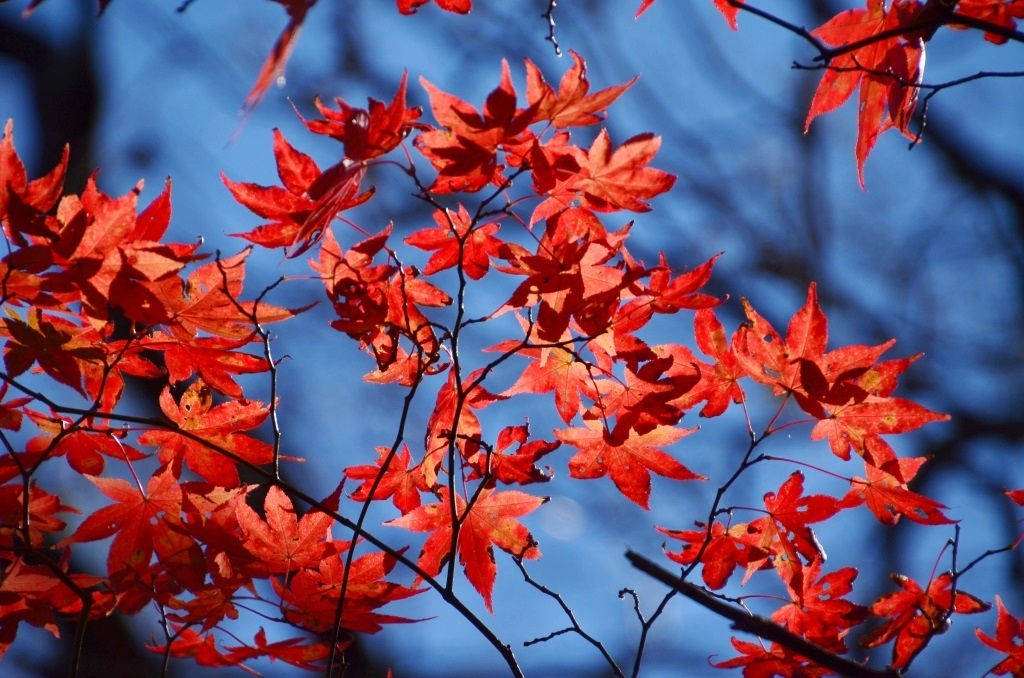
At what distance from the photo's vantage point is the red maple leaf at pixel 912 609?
1.12 meters

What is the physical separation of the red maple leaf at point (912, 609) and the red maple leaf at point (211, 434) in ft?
2.76

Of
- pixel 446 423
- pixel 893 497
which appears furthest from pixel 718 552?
pixel 446 423

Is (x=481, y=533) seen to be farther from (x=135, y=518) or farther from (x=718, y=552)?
(x=135, y=518)

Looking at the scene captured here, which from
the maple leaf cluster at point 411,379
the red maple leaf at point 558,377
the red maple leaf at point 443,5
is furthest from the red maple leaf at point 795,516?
the red maple leaf at point 443,5

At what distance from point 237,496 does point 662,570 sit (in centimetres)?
60

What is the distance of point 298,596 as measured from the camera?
3.28 feet

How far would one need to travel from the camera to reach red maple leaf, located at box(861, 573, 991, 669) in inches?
44.1

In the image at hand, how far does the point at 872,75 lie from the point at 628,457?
564mm

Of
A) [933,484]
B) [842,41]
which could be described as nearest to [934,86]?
[842,41]

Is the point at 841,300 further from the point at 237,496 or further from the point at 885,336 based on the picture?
the point at 237,496

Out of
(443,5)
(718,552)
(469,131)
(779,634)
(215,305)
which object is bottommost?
(779,634)

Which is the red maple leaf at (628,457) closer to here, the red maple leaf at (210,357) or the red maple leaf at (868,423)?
the red maple leaf at (868,423)

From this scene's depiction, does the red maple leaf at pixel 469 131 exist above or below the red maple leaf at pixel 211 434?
above

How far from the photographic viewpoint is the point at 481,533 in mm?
1075
